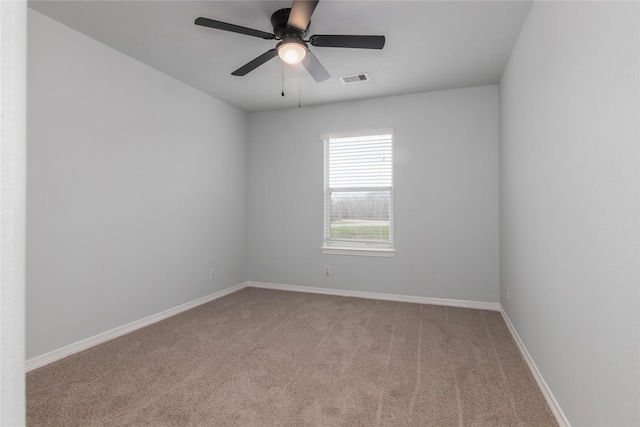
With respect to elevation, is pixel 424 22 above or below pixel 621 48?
above

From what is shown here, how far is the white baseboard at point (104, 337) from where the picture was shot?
2.43 metres

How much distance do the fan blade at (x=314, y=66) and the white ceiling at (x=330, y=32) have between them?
0.29 metres

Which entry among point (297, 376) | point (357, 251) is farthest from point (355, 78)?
point (297, 376)

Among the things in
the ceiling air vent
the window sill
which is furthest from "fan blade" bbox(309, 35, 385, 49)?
the window sill

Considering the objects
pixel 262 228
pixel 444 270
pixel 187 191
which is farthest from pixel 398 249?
pixel 187 191

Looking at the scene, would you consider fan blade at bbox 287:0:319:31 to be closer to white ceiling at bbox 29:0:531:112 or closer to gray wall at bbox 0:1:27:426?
white ceiling at bbox 29:0:531:112

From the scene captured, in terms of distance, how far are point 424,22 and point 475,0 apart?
0.38 meters

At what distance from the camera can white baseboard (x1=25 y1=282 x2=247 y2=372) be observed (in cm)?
243

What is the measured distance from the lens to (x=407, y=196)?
417cm

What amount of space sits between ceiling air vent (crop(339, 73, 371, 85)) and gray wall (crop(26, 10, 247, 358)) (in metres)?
1.75

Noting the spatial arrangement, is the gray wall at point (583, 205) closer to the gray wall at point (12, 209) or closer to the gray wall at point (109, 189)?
the gray wall at point (12, 209)

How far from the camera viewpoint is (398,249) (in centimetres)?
421

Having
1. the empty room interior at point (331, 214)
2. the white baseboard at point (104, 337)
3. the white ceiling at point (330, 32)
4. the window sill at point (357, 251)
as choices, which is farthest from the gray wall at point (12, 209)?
the window sill at point (357, 251)

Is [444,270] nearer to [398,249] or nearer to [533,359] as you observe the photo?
[398,249]
